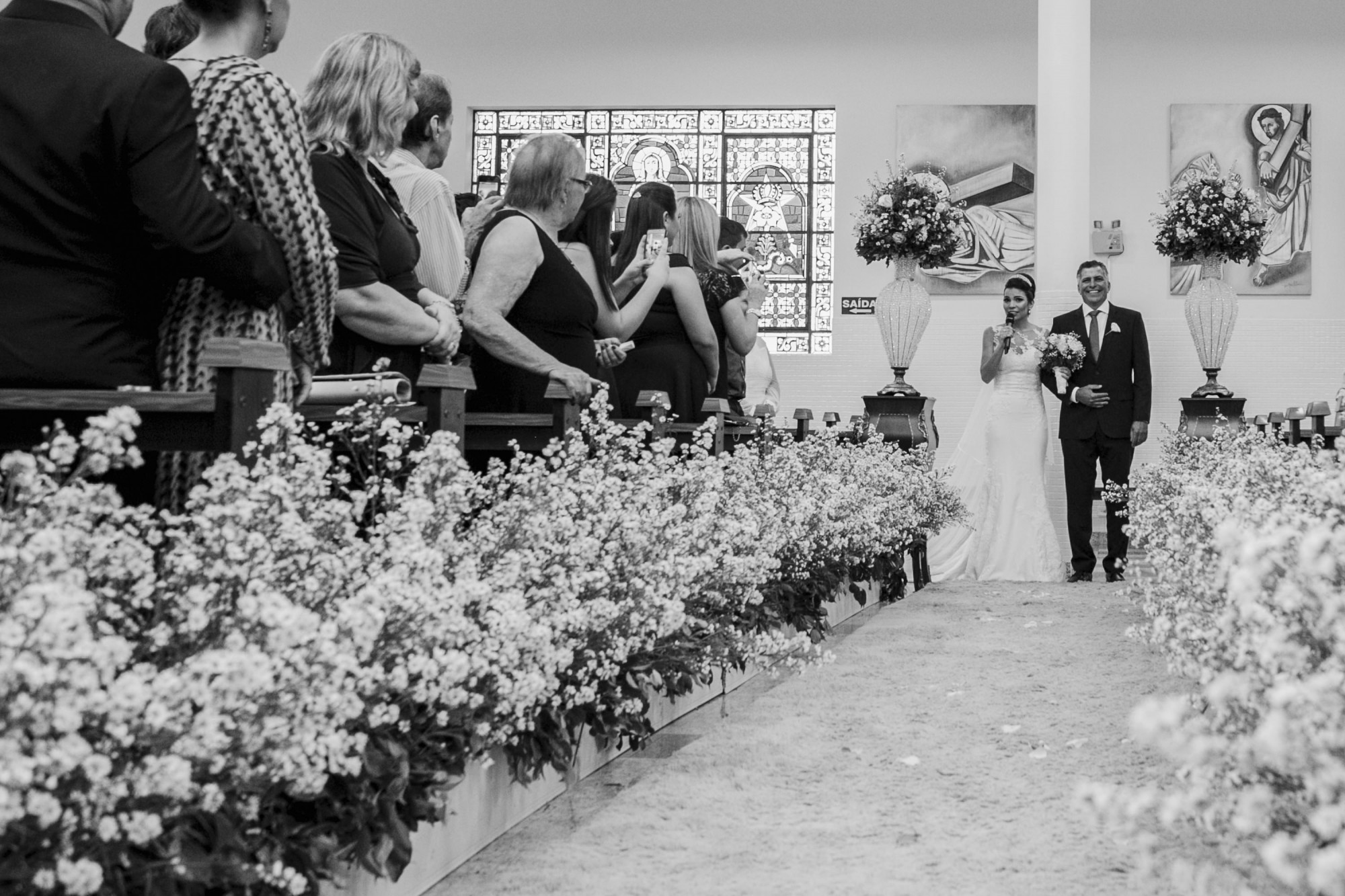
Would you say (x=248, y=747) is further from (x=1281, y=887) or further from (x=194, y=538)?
(x=1281, y=887)

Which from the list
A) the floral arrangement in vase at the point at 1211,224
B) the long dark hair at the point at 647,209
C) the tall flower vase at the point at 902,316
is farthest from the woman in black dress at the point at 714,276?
the floral arrangement in vase at the point at 1211,224

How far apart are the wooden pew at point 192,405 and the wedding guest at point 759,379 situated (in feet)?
22.9

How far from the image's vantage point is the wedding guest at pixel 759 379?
9.36 m

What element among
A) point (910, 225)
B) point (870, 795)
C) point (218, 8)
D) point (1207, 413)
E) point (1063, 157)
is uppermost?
point (1063, 157)

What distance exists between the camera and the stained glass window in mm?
13555

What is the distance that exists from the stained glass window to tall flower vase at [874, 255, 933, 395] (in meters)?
3.02

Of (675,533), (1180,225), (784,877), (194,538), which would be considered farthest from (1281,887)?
(1180,225)

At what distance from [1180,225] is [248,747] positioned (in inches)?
368

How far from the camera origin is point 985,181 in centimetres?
1312

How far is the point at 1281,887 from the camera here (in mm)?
1645

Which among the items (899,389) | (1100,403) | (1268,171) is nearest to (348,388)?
(1100,403)

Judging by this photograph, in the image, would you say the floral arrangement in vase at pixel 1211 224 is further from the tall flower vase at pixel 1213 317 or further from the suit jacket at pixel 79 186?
the suit jacket at pixel 79 186

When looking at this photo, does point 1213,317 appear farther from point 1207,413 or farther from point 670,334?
point 670,334

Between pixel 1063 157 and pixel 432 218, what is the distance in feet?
22.8
